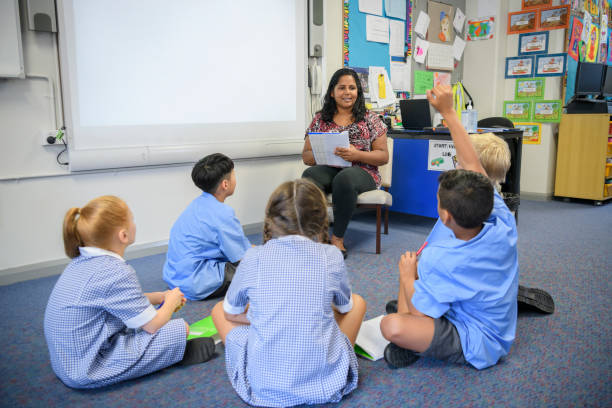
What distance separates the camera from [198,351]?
1.49 metres

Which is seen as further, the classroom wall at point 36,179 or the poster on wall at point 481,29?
the poster on wall at point 481,29

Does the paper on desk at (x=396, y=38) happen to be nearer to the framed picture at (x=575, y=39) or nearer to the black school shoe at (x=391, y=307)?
the framed picture at (x=575, y=39)

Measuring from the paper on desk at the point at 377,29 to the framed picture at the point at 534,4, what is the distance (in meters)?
1.57

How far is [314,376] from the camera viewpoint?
1.15m

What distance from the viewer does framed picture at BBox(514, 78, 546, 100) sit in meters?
4.35

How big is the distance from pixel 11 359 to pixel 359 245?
191cm

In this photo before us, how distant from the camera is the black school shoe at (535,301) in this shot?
1.83m

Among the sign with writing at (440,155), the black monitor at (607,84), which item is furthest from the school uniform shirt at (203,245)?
the black monitor at (607,84)

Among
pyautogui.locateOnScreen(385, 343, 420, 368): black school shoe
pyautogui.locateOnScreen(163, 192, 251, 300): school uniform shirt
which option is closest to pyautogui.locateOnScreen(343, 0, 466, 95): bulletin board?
pyautogui.locateOnScreen(163, 192, 251, 300): school uniform shirt

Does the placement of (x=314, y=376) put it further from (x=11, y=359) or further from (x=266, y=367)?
(x=11, y=359)

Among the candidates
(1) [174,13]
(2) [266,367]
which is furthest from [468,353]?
(1) [174,13]

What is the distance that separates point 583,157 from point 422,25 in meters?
1.85

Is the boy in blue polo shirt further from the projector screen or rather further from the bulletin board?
the bulletin board

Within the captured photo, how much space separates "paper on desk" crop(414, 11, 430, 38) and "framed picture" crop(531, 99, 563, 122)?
129cm
